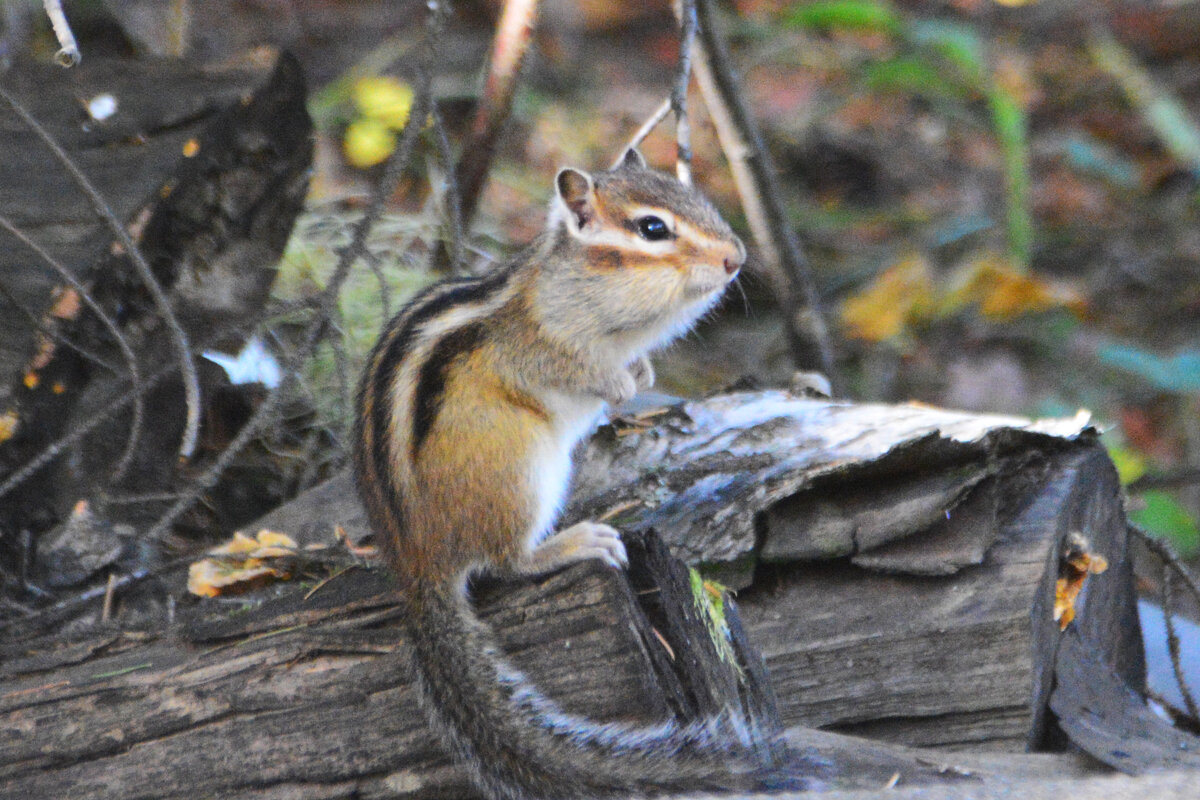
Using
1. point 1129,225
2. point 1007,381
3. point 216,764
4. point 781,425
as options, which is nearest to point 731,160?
point 781,425

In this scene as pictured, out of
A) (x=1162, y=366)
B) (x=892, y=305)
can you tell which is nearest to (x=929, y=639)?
(x=1162, y=366)

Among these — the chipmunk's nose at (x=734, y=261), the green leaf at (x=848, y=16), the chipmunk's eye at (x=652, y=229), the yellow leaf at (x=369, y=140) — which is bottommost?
the chipmunk's nose at (x=734, y=261)

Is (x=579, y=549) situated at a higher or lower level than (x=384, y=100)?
lower

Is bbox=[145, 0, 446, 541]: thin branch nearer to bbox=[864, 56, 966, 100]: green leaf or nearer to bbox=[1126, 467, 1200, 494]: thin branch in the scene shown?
bbox=[1126, 467, 1200, 494]: thin branch

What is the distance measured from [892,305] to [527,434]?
156 inches

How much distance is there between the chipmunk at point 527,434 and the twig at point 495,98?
46.7 inches

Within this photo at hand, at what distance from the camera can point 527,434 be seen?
240 cm

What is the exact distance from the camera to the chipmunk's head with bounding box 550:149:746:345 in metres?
2.59

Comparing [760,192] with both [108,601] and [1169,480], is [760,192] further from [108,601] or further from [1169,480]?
[108,601]

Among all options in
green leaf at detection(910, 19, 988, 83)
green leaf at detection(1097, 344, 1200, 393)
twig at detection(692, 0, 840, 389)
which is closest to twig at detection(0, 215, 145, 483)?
twig at detection(692, 0, 840, 389)

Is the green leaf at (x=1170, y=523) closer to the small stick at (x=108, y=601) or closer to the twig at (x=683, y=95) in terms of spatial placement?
the twig at (x=683, y=95)

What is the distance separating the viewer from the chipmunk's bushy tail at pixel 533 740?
Answer: 76.9 inches

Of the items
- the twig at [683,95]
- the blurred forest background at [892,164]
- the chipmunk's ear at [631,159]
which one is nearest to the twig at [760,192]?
the blurred forest background at [892,164]

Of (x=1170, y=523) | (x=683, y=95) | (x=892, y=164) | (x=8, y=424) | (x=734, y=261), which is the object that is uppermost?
(x=892, y=164)
